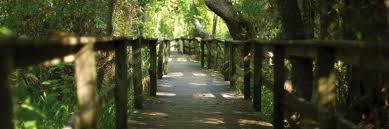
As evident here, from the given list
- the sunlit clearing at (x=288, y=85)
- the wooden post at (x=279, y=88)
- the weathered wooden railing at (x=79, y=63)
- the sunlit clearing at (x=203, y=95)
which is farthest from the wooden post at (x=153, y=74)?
the wooden post at (x=279, y=88)

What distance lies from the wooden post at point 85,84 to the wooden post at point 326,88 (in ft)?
5.41

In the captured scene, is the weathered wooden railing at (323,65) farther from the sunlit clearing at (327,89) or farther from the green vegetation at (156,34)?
the green vegetation at (156,34)

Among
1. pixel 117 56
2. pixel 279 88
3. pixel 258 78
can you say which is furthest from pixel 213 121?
pixel 117 56

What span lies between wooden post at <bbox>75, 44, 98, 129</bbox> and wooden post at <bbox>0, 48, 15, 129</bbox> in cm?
154

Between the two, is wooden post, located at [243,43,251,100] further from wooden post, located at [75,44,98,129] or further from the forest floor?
wooden post, located at [75,44,98,129]

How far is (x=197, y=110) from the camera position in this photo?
8711 millimetres

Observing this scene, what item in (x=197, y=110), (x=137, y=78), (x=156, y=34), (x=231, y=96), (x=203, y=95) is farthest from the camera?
(x=156, y=34)

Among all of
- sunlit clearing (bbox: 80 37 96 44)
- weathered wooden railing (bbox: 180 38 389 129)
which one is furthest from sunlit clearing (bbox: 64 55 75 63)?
weathered wooden railing (bbox: 180 38 389 129)

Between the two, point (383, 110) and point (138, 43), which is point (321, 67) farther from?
point (138, 43)

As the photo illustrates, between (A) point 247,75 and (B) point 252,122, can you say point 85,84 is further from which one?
(A) point 247,75

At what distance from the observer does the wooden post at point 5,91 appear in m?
2.42

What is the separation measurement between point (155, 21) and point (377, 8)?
49.1 ft

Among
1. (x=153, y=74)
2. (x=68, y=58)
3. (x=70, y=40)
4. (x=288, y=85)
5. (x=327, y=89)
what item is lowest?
(x=153, y=74)

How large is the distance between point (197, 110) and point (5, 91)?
6.29 m
